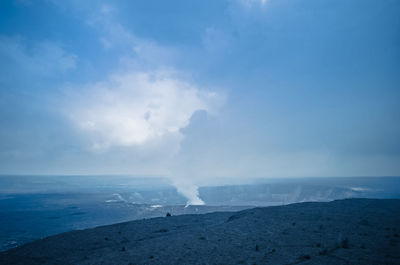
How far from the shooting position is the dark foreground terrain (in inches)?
342

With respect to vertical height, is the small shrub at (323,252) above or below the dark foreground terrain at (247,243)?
above

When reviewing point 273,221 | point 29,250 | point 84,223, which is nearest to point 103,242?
point 29,250

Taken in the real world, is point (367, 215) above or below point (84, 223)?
above

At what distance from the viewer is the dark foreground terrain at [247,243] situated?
870 centimetres

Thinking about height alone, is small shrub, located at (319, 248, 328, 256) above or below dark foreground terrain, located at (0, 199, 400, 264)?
above

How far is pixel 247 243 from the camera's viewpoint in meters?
10.7

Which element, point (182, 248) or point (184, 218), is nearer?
point (182, 248)

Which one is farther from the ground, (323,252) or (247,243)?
(323,252)

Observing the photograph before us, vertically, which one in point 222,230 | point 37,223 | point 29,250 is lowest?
point 37,223

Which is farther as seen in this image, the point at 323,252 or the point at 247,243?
the point at 247,243

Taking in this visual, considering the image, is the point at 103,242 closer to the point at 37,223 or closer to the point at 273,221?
the point at 273,221

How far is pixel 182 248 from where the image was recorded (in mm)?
10500

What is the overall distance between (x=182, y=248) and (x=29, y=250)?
1026 centimetres

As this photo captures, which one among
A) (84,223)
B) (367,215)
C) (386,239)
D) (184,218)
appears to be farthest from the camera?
(84,223)
